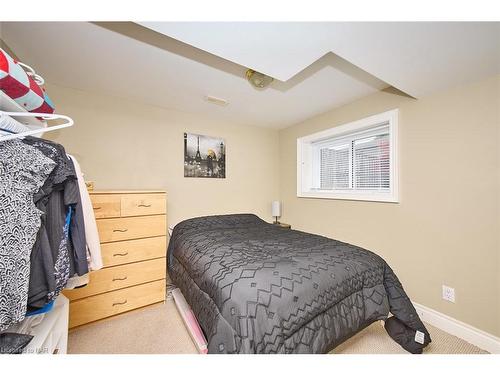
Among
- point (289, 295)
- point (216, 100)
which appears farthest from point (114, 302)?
point (216, 100)

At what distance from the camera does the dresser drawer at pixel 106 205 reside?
179 centimetres

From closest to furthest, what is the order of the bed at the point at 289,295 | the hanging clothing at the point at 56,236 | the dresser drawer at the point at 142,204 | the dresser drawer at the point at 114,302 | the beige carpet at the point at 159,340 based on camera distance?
the hanging clothing at the point at 56,236 → the bed at the point at 289,295 → the beige carpet at the point at 159,340 → the dresser drawer at the point at 114,302 → the dresser drawer at the point at 142,204

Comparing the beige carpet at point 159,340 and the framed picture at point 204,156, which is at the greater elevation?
the framed picture at point 204,156

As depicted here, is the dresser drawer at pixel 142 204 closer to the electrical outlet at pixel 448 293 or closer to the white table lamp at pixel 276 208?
the white table lamp at pixel 276 208

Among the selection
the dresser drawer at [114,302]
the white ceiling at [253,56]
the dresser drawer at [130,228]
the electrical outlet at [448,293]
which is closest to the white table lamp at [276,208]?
the white ceiling at [253,56]

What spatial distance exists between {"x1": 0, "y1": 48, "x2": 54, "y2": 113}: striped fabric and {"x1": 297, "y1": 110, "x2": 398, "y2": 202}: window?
263 cm

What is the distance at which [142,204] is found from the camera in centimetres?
201

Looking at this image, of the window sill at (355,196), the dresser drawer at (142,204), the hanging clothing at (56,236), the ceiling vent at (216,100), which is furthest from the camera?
Answer: the ceiling vent at (216,100)

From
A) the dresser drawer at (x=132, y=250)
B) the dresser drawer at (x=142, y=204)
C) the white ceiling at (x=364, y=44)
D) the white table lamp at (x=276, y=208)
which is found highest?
the white ceiling at (x=364, y=44)

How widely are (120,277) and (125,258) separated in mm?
165

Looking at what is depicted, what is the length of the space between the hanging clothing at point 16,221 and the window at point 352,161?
257 cm

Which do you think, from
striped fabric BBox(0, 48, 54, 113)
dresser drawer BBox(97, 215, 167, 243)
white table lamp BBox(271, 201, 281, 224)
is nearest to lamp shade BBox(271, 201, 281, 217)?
white table lamp BBox(271, 201, 281, 224)
